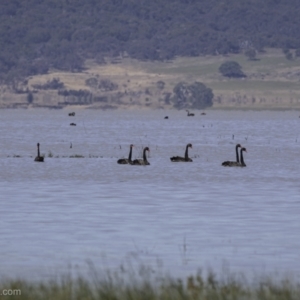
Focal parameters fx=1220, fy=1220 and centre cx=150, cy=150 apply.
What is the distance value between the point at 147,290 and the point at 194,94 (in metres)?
159

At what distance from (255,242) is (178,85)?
15664 centimetres

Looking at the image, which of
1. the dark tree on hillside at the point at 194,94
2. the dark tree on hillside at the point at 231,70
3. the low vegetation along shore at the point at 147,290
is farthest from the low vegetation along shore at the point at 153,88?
the low vegetation along shore at the point at 147,290

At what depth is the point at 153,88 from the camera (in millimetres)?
175500

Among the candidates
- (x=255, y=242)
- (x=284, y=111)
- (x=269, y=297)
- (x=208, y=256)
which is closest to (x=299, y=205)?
(x=255, y=242)

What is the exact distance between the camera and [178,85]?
176 meters

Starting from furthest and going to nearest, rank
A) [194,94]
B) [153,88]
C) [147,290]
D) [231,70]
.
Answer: [231,70] < [153,88] < [194,94] < [147,290]

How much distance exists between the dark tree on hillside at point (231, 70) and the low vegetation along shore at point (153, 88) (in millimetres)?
652

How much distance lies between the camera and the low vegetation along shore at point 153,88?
17538cm

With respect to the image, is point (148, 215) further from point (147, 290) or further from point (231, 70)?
point (231, 70)

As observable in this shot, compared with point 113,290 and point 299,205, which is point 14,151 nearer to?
point 299,205

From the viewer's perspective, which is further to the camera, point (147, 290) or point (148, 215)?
point (148, 215)

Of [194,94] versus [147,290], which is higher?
[194,94]

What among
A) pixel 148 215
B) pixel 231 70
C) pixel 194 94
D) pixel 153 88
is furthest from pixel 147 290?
pixel 231 70

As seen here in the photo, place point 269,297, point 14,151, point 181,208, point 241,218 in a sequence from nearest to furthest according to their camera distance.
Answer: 1. point 269,297
2. point 241,218
3. point 181,208
4. point 14,151
